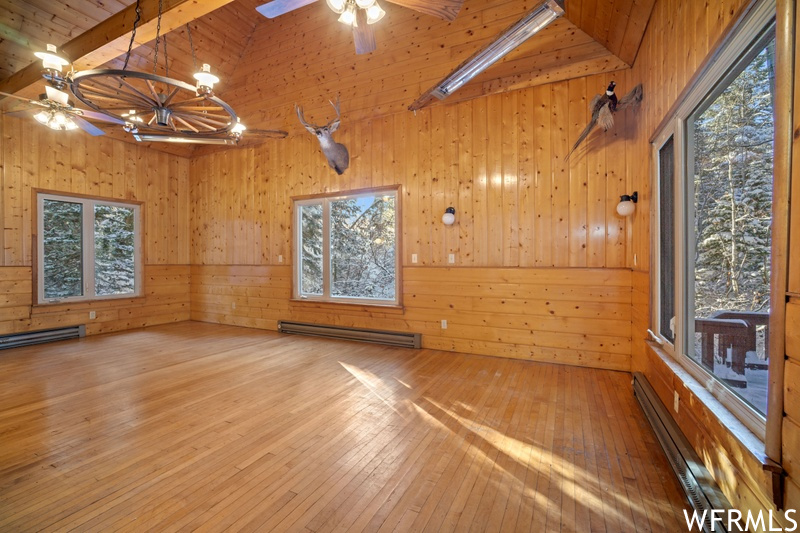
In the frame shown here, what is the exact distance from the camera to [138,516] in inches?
67.4

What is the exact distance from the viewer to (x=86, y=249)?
20.1 ft

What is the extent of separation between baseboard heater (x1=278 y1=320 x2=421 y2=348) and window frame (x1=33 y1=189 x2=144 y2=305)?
3211mm

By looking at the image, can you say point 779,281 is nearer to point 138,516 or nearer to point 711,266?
point 711,266

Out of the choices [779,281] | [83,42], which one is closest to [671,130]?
[779,281]

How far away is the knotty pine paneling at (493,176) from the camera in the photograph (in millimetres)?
4086

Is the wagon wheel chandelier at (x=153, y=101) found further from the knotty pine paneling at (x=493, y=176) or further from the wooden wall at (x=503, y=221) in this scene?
the wooden wall at (x=503, y=221)

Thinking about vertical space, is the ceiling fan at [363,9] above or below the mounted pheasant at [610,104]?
above

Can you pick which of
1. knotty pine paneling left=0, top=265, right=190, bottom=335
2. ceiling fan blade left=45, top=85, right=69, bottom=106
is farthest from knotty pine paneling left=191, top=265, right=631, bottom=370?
ceiling fan blade left=45, top=85, right=69, bottom=106

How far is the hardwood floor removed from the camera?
67.9 inches

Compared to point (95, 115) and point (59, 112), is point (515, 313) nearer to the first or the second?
point (95, 115)

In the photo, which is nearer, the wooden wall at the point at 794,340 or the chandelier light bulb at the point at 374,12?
the wooden wall at the point at 794,340

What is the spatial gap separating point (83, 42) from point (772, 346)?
607 cm
